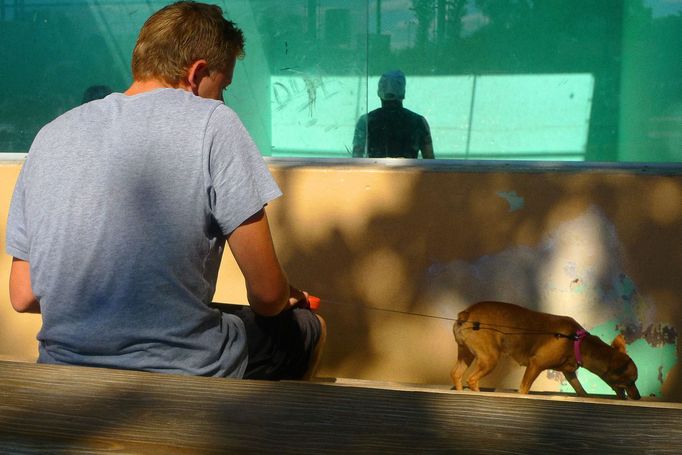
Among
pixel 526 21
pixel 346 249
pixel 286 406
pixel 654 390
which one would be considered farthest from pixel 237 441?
pixel 526 21

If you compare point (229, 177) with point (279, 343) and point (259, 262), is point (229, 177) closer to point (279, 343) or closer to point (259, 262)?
point (259, 262)

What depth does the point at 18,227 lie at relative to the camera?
89.4 inches

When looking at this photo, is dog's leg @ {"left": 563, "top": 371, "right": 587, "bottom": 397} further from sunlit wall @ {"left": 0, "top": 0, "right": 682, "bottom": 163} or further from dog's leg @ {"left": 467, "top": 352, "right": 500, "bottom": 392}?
sunlit wall @ {"left": 0, "top": 0, "right": 682, "bottom": 163}

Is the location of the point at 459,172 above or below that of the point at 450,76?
below

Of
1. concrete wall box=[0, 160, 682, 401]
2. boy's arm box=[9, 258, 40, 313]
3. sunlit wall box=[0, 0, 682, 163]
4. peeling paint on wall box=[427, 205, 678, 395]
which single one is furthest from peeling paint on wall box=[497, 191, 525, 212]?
boy's arm box=[9, 258, 40, 313]

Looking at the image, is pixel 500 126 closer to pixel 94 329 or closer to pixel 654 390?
pixel 654 390

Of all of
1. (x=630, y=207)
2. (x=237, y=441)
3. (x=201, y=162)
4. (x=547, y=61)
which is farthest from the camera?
(x=547, y=61)

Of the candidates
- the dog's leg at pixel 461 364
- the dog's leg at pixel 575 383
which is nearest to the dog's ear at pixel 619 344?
the dog's leg at pixel 575 383

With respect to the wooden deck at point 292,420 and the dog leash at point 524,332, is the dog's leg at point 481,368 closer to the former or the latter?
the dog leash at point 524,332

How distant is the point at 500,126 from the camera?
4.61 meters

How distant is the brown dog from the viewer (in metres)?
4.01

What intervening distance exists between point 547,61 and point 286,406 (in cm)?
347

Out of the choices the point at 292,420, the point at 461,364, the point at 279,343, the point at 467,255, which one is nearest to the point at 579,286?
the point at 467,255

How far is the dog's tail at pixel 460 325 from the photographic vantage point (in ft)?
13.5
